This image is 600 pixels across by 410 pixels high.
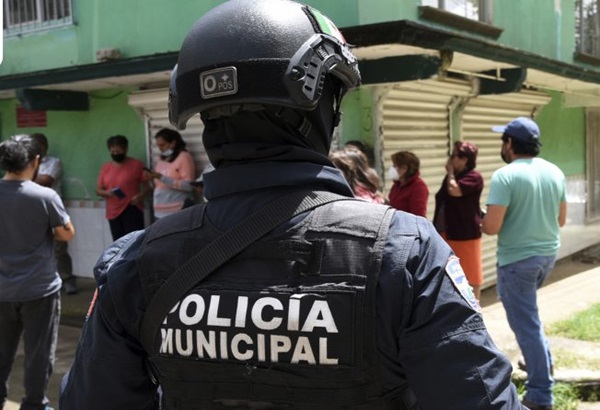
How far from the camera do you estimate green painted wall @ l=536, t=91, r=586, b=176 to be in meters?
9.77

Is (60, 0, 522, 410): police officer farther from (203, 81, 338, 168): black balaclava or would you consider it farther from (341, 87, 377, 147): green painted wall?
(341, 87, 377, 147): green painted wall

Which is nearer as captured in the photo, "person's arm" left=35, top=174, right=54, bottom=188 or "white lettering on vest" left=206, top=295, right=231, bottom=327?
"white lettering on vest" left=206, top=295, right=231, bottom=327

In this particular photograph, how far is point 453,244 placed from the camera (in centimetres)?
569

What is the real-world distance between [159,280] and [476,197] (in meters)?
4.65

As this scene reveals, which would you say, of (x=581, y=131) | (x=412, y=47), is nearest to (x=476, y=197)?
(x=412, y=47)

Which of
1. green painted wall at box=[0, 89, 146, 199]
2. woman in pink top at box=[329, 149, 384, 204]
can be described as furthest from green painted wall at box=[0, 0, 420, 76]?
woman in pink top at box=[329, 149, 384, 204]

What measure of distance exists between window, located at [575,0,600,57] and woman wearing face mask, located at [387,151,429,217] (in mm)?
5557

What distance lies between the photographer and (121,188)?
748 centimetres

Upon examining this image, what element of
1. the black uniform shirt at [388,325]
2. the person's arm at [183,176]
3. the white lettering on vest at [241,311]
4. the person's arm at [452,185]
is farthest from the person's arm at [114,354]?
the person's arm at [183,176]

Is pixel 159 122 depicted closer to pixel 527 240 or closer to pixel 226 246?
pixel 527 240

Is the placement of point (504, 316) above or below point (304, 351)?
below

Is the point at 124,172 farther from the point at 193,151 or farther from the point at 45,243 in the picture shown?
the point at 45,243

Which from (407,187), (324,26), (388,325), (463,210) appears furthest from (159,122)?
(388,325)

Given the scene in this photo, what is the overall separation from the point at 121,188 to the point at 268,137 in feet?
20.7
